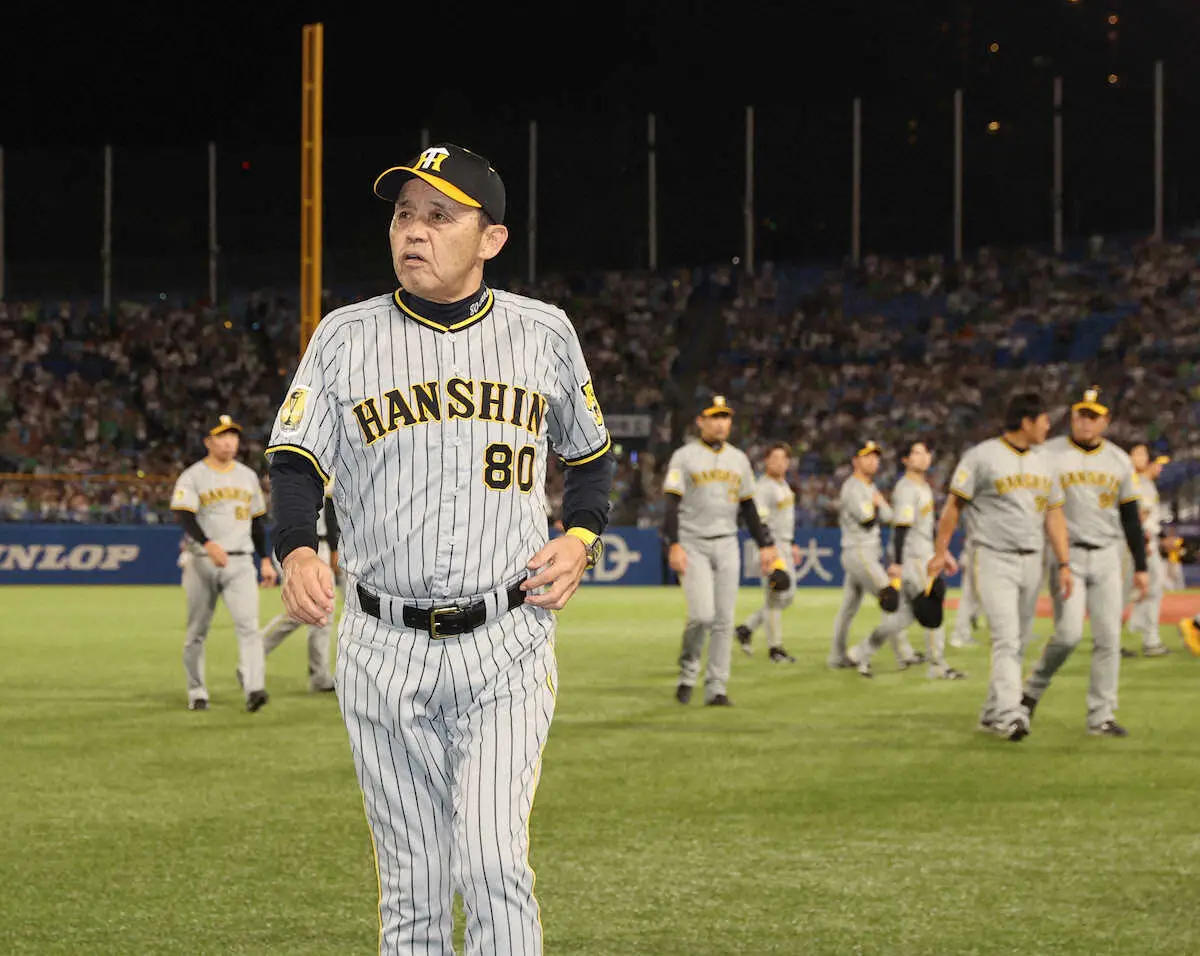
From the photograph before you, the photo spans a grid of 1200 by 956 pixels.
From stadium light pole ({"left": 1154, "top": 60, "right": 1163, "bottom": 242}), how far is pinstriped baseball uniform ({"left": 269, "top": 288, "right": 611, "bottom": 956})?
41.4 metres

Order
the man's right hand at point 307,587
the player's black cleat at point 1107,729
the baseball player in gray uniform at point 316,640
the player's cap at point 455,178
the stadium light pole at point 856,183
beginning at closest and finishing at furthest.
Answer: the man's right hand at point 307,587, the player's cap at point 455,178, the player's black cleat at point 1107,729, the baseball player in gray uniform at point 316,640, the stadium light pole at point 856,183

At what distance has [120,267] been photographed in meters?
49.6

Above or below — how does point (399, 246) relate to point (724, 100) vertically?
below

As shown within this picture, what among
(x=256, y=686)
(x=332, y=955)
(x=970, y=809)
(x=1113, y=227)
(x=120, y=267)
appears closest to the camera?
(x=332, y=955)

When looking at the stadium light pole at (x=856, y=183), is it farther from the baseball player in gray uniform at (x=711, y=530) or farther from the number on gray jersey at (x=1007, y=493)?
the number on gray jersey at (x=1007, y=493)

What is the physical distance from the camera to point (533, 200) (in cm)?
4888

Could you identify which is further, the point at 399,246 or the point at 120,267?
the point at 120,267

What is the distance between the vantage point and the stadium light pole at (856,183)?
154 feet

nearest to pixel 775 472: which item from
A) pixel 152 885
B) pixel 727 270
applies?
pixel 152 885

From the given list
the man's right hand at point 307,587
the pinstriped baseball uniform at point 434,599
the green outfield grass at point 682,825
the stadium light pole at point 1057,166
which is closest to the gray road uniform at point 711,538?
the green outfield grass at point 682,825

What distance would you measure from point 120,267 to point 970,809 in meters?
44.9

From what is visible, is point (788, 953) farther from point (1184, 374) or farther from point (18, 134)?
point (18, 134)

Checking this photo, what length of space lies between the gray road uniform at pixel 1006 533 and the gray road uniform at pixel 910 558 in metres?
4.34

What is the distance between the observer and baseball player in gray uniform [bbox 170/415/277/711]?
12.9 m
